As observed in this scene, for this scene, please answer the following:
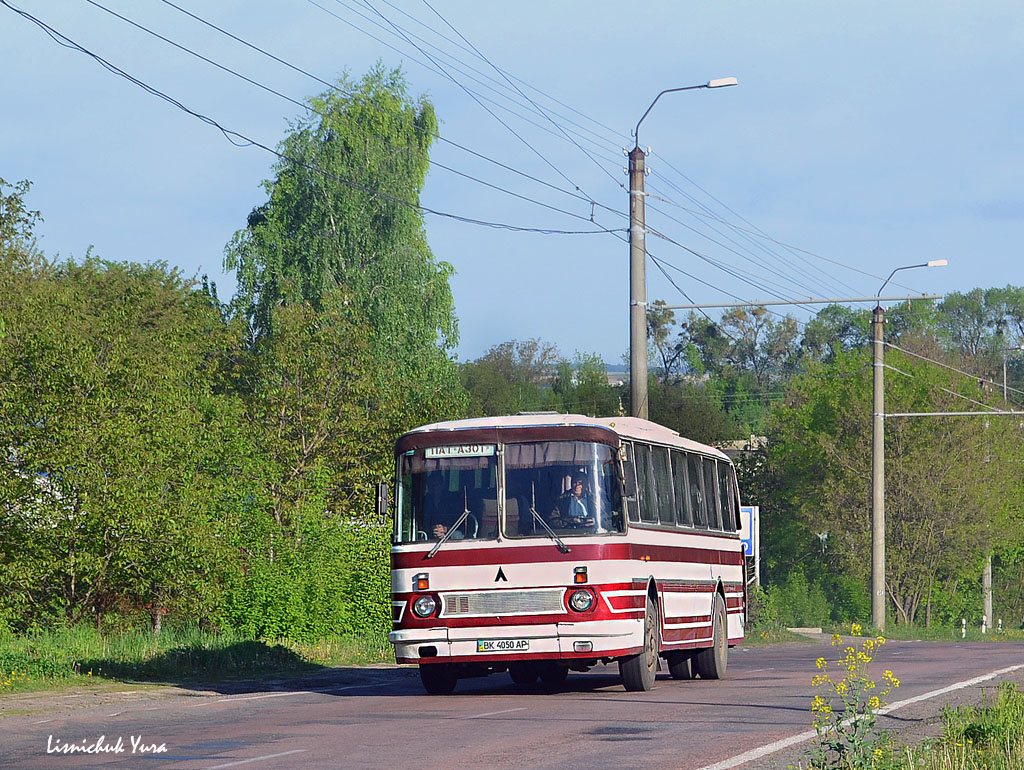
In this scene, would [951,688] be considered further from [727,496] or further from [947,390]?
[947,390]

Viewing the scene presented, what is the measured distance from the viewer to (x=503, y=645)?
1809 centimetres

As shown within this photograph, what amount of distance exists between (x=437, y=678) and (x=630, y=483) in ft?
10.9

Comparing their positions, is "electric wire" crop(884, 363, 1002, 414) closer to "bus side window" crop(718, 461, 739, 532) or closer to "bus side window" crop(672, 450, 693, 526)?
"bus side window" crop(718, 461, 739, 532)

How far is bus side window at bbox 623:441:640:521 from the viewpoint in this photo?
18719 millimetres

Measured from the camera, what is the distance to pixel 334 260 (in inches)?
2195

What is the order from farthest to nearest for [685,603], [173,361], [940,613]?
1. [940,613]
2. [173,361]
3. [685,603]

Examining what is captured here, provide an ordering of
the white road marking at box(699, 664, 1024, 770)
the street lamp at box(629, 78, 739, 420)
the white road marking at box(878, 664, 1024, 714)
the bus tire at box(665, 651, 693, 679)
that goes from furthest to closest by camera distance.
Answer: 1. the street lamp at box(629, 78, 739, 420)
2. the bus tire at box(665, 651, 693, 679)
3. the white road marking at box(878, 664, 1024, 714)
4. the white road marking at box(699, 664, 1024, 770)

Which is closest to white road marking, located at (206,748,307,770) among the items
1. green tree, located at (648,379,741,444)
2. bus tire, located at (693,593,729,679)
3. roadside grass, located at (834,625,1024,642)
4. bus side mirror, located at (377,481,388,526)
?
bus side mirror, located at (377,481,388,526)

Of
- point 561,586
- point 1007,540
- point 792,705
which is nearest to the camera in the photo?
point 792,705

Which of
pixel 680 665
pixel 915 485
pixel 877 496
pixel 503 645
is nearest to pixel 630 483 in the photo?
pixel 503 645

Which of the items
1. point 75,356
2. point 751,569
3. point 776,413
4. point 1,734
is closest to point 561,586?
point 1,734

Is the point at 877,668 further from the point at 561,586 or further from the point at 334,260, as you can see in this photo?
the point at 334,260

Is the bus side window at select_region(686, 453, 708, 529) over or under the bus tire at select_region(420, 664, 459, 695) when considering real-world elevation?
over

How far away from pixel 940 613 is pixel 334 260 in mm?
38050
